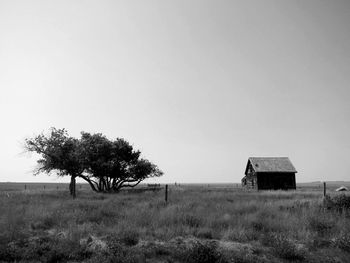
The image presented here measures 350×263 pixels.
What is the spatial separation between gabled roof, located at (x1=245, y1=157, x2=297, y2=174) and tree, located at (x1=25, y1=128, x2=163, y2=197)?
54.7 feet

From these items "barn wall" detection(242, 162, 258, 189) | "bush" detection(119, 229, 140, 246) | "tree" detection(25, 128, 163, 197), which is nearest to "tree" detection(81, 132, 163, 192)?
"tree" detection(25, 128, 163, 197)

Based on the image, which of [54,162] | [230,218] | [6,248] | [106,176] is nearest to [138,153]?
[106,176]

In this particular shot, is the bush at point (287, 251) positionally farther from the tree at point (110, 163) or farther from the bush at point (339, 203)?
the tree at point (110, 163)

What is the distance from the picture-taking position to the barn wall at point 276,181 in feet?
125

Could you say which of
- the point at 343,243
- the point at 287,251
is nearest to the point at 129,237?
the point at 287,251

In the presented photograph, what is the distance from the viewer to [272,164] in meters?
40.0

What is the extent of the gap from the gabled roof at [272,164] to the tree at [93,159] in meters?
16.7

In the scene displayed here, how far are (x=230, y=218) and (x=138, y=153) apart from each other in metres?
28.8

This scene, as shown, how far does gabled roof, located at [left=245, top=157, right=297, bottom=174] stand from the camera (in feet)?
127

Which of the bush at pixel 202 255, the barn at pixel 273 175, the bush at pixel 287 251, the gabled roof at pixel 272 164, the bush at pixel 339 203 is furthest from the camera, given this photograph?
the gabled roof at pixel 272 164

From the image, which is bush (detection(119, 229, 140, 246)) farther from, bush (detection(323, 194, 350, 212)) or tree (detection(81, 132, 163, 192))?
tree (detection(81, 132, 163, 192))

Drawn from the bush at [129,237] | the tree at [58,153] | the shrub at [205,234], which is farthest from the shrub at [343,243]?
the tree at [58,153]

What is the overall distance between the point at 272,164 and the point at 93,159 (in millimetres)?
29566

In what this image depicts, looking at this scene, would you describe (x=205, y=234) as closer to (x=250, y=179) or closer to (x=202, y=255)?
(x=202, y=255)
